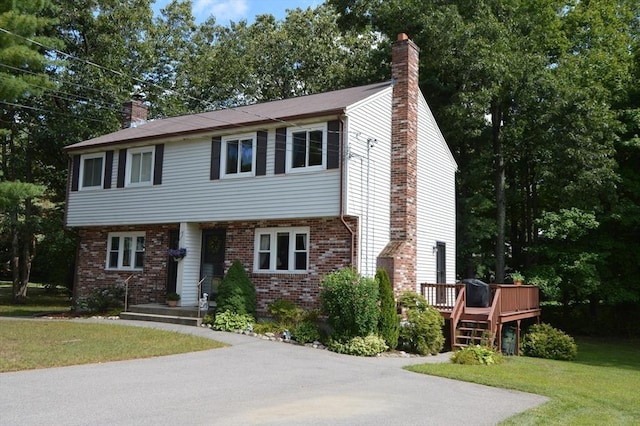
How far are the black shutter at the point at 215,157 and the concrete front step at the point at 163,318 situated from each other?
4.33 meters

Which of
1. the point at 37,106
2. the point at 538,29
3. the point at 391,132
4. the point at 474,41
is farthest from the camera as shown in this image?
the point at 37,106

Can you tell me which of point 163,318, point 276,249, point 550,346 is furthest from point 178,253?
point 550,346

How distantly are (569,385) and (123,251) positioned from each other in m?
15.1

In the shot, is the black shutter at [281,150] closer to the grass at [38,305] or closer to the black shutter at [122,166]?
the black shutter at [122,166]

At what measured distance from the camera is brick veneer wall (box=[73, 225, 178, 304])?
1897cm

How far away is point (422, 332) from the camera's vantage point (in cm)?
1426

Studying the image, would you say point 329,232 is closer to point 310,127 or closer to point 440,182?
point 310,127

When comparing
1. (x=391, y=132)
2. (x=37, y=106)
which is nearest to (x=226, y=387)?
(x=391, y=132)

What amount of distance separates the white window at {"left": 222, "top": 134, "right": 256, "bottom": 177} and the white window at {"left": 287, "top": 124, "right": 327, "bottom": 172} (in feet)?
4.34

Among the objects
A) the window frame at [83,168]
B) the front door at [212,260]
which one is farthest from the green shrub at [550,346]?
the window frame at [83,168]

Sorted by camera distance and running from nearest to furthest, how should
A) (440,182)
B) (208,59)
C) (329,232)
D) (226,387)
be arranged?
(226,387) < (329,232) < (440,182) < (208,59)

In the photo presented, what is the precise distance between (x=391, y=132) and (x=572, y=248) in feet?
34.9

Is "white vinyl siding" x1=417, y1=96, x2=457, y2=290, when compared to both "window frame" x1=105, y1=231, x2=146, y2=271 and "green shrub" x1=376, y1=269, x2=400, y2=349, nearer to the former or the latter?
"green shrub" x1=376, y1=269, x2=400, y2=349

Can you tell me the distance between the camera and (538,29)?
83.7 ft
